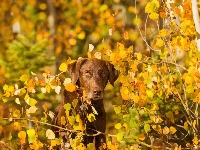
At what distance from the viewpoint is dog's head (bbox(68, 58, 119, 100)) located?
207 inches

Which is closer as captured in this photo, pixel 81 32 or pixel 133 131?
pixel 133 131

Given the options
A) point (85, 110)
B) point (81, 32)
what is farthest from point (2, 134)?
point (81, 32)

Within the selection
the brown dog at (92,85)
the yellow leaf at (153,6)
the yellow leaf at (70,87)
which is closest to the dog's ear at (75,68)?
the brown dog at (92,85)

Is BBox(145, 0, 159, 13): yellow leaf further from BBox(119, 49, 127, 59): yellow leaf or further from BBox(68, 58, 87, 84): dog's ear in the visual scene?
BBox(68, 58, 87, 84): dog's ear

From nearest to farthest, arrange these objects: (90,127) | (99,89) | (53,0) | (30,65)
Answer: (99,89) < (90,127) < (30,65) < (53,0)

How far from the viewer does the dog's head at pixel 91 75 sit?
207 inches

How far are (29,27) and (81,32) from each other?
1994 millimetres

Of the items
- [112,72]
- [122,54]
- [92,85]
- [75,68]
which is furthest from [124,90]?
[75,68]

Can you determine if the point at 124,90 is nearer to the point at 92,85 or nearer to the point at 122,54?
the point at 122,54

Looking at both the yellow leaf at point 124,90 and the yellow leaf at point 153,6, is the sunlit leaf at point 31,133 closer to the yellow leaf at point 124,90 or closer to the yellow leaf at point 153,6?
the yellow leaf at point 124,90

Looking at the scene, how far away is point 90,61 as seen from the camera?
18.0 ft

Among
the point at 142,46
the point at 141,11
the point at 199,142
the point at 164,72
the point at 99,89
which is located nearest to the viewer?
the point at 99,89

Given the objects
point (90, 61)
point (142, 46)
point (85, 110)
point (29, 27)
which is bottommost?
point (85, 110)

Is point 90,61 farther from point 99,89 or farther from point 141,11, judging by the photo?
→ point 141,11
